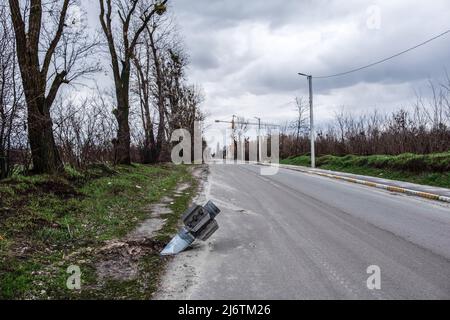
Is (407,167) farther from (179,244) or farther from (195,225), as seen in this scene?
(179,244)

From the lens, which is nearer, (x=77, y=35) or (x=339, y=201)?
(x=339, y=201)

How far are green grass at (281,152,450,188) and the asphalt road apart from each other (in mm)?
7406

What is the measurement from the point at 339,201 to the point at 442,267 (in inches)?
289

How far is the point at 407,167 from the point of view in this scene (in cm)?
2189

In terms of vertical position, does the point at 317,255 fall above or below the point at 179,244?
below

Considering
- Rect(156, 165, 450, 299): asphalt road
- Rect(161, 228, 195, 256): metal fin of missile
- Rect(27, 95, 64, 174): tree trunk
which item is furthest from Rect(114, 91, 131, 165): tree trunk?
Rect(161, 228, 195, 256): metal fin of missile

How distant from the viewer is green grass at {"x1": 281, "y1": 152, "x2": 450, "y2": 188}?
740 inches

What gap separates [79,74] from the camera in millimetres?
15906

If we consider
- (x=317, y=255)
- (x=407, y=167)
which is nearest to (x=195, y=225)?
(x=317, y=255)

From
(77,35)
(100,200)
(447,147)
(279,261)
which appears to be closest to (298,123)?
(447,147)

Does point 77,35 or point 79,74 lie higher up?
point 77,35

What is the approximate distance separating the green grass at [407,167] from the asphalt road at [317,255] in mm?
7406

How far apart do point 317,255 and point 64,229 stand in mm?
4822

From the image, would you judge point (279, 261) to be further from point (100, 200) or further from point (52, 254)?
point (100, 200)
